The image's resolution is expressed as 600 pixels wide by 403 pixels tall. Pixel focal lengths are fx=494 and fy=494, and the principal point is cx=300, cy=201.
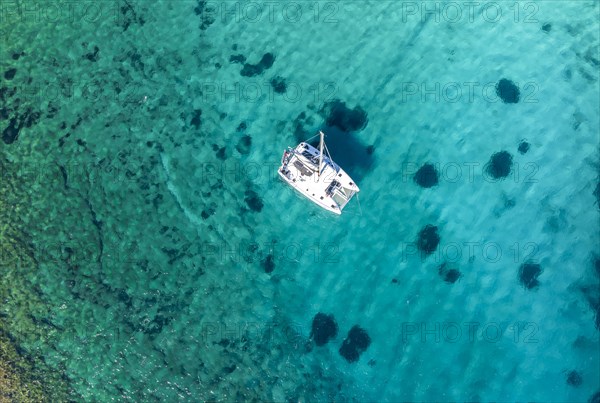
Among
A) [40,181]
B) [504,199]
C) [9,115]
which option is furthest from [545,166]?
[9,115]

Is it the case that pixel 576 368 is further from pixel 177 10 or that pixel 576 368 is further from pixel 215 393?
pixel 177 10

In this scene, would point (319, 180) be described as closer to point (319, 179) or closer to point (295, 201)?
point (319, 179)

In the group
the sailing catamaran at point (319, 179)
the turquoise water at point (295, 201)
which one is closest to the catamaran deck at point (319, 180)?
the sailing catamaran at point (319, 179)

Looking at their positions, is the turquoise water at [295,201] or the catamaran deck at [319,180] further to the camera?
the catamaran deck at [319,180]

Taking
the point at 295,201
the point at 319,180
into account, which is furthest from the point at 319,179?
the point at 295,201

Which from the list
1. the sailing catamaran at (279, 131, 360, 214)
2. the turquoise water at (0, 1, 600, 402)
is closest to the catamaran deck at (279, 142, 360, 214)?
the sailing catamaran at (279, 131, 360, 214)

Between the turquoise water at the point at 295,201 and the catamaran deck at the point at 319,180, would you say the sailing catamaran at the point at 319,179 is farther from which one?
the turquoise water at the point at 295,201
